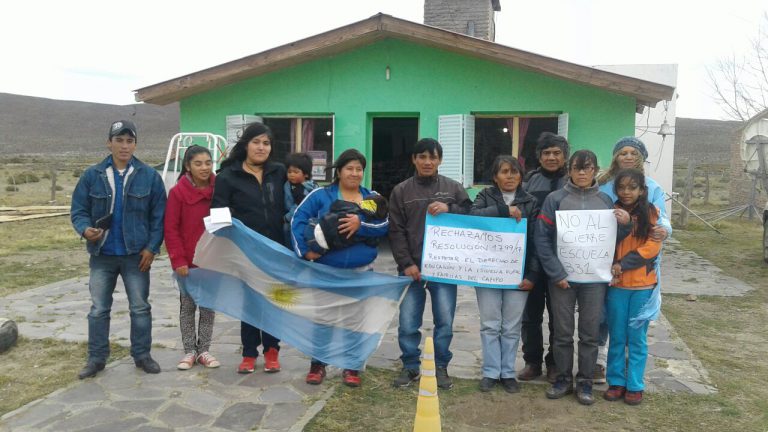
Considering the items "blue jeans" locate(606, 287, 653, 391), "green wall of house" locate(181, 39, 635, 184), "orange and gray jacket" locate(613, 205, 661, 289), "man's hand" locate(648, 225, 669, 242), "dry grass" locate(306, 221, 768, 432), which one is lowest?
"dry grass" locate(306, 221, 768, 432)

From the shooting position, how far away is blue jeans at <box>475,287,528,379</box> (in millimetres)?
4316

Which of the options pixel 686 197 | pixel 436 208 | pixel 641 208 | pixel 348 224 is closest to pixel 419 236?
pixel 436 208

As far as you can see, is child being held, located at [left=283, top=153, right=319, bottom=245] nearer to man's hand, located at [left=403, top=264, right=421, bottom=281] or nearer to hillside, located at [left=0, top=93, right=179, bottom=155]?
man's hand, located at [left=403, top=264, right=421, bottom=281]

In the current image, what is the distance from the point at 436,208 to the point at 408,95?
6.44 m

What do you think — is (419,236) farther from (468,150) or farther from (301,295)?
(468,150)

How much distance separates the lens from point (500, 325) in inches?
172

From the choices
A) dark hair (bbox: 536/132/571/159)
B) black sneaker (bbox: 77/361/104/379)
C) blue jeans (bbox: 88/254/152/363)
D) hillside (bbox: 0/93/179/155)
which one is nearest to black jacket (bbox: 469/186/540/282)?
dark hair (bbox: 536/132/571/159)

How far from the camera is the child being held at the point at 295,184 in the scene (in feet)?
14.9

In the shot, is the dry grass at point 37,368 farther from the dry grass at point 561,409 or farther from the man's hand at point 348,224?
the man's hand at point 348,224

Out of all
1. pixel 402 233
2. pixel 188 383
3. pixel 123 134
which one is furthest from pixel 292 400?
pixel 123 134

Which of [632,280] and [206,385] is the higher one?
[632,280]

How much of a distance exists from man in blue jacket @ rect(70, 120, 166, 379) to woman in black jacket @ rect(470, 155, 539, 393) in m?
2.54

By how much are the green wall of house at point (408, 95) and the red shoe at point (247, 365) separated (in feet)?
20.4

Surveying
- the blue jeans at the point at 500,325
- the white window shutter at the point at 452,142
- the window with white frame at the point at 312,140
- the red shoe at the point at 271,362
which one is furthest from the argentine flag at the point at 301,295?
the window with white frame at the point at 312,140
